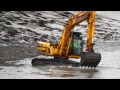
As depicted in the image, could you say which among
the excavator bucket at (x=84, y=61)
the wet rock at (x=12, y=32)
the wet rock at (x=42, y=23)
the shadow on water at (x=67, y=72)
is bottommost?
the shadow on water at (x=67, y=72)

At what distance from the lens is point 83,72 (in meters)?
9.58

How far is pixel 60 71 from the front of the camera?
31.9ft

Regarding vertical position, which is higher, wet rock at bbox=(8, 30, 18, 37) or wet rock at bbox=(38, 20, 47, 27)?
wet rock at bbox=(38, 20, 47, 27)

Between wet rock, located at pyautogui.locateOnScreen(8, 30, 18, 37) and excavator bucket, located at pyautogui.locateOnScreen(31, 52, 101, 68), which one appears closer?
excavator bucket, located at pyautogui.locateOnScreen(31, 52, 101, 68)

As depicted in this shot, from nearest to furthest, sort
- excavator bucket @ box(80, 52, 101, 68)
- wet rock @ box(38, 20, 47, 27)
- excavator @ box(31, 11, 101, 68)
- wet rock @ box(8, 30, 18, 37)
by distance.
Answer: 1. excavator bucket @ box(80, 52, 101, 68)
2. excavator @ box(31, 11, 101, 68)
3. wet rock @ box(8, 30, 18, 37)
4. wet rock @ box(38, 20, 47, 27)

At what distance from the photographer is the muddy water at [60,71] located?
29.7 ft

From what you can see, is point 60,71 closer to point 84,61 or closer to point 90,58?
point 84,61

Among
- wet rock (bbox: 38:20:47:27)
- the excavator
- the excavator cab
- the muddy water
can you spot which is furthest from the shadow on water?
wet rock (bbox: 38:20:47:27)

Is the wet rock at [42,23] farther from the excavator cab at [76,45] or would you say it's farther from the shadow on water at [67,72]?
the shadow on water at [67,72]

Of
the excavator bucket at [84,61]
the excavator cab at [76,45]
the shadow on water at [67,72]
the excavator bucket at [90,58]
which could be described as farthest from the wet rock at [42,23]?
the excavator bucket at [90,58]

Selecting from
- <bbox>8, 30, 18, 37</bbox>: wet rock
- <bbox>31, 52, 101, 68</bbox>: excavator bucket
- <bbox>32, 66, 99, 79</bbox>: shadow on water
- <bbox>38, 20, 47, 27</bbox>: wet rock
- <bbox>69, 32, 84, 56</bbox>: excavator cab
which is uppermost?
<bbox>38, 20, 47, 27</bbox>: wet rock

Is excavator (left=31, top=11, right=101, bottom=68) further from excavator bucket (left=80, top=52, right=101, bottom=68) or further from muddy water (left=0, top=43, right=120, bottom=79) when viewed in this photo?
excavator bucket (left=80, top=52, right=101, bottom=68)

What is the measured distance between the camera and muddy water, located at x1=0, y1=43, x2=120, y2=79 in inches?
356
